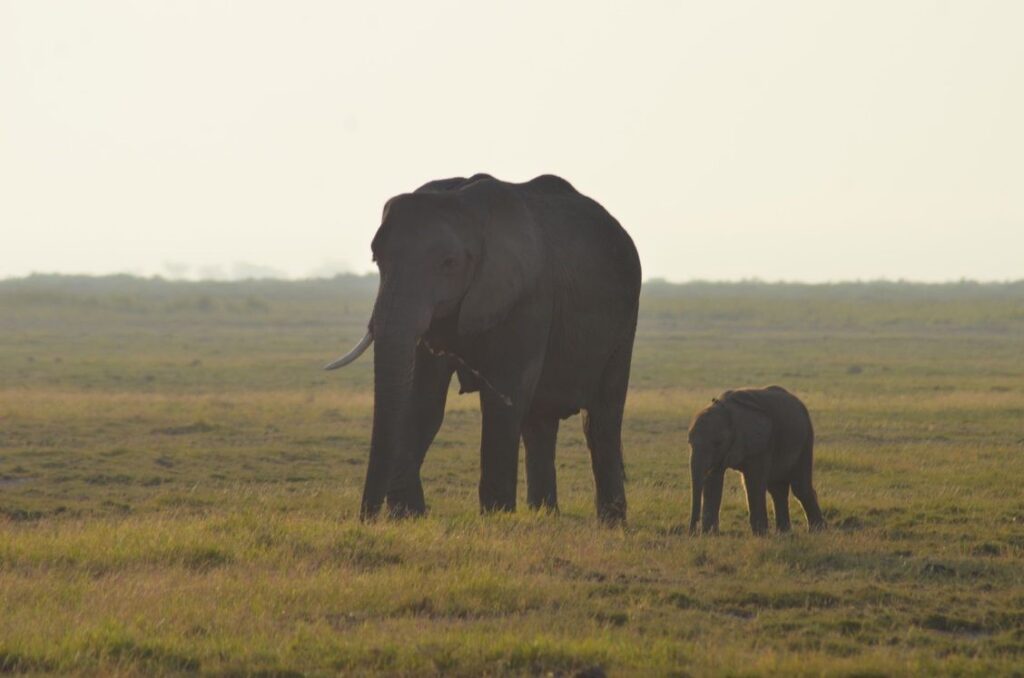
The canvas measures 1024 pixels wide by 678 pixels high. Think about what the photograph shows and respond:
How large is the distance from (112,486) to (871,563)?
1007 cm


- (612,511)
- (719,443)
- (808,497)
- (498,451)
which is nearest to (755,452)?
(719,443)

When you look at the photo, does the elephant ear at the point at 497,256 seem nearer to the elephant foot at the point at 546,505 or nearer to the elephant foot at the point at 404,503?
the elephant foot at the point at 404,503

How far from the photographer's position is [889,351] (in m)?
56.3

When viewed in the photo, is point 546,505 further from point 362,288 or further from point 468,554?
point 362,288

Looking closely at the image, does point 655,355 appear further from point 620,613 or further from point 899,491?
point 620,613

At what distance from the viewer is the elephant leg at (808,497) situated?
14.4 m

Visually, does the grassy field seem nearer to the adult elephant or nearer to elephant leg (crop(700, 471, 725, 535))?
elephant leg (crop(700, 471, 725, 535))

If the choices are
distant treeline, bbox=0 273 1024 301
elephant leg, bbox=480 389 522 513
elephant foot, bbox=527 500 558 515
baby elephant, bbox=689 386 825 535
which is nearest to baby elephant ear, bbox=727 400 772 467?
baby elephant, bbox=689 386 825 535

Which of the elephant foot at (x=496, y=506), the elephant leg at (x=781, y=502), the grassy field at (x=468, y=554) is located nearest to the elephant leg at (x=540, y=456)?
the grassy field at (x=468, y=554)

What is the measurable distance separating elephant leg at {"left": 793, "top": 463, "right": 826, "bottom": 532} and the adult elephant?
158 cm

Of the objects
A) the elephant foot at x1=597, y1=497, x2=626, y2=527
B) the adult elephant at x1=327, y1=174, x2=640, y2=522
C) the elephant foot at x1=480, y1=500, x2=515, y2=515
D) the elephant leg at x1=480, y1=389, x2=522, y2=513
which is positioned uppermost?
the adult elephant at x1=327, y1=174, x2=640, y2=522

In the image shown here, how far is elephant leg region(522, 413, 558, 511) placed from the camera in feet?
47.4

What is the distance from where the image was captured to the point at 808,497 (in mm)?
14359

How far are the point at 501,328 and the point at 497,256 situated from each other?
23.0 inches
